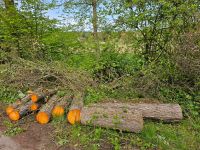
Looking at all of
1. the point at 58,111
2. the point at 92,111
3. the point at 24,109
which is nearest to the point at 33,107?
the point at 24,109

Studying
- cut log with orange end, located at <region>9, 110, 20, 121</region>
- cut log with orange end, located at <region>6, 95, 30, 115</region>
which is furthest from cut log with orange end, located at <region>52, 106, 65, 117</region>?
cut log with orange end, located at <region>6, 95, 30, 115</region>

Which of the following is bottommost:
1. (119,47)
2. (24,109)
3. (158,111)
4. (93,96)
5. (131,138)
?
(131,138)

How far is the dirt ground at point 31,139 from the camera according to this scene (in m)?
5.11

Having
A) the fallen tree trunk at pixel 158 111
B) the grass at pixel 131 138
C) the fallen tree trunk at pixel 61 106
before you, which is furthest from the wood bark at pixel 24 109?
the fallen tree trunk at pixel 158 111

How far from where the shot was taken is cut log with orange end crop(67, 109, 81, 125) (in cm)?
569

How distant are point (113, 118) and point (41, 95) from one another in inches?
81.8

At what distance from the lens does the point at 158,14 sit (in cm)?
778

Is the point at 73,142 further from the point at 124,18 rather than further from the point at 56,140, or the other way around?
the point at 124,18

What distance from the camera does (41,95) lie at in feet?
21.9

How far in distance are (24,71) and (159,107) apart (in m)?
3.64

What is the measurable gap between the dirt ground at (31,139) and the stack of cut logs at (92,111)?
23 centimetres

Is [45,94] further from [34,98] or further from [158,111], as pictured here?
[158,111]

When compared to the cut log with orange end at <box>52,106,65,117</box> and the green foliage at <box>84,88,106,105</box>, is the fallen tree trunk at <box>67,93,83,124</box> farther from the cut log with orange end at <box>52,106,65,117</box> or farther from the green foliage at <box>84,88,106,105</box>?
the green foliage at <box>84,88,106,105</box>

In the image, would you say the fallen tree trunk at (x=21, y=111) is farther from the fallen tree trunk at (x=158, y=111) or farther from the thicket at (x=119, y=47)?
the fallen tree trunk at (x=158, y=111)
